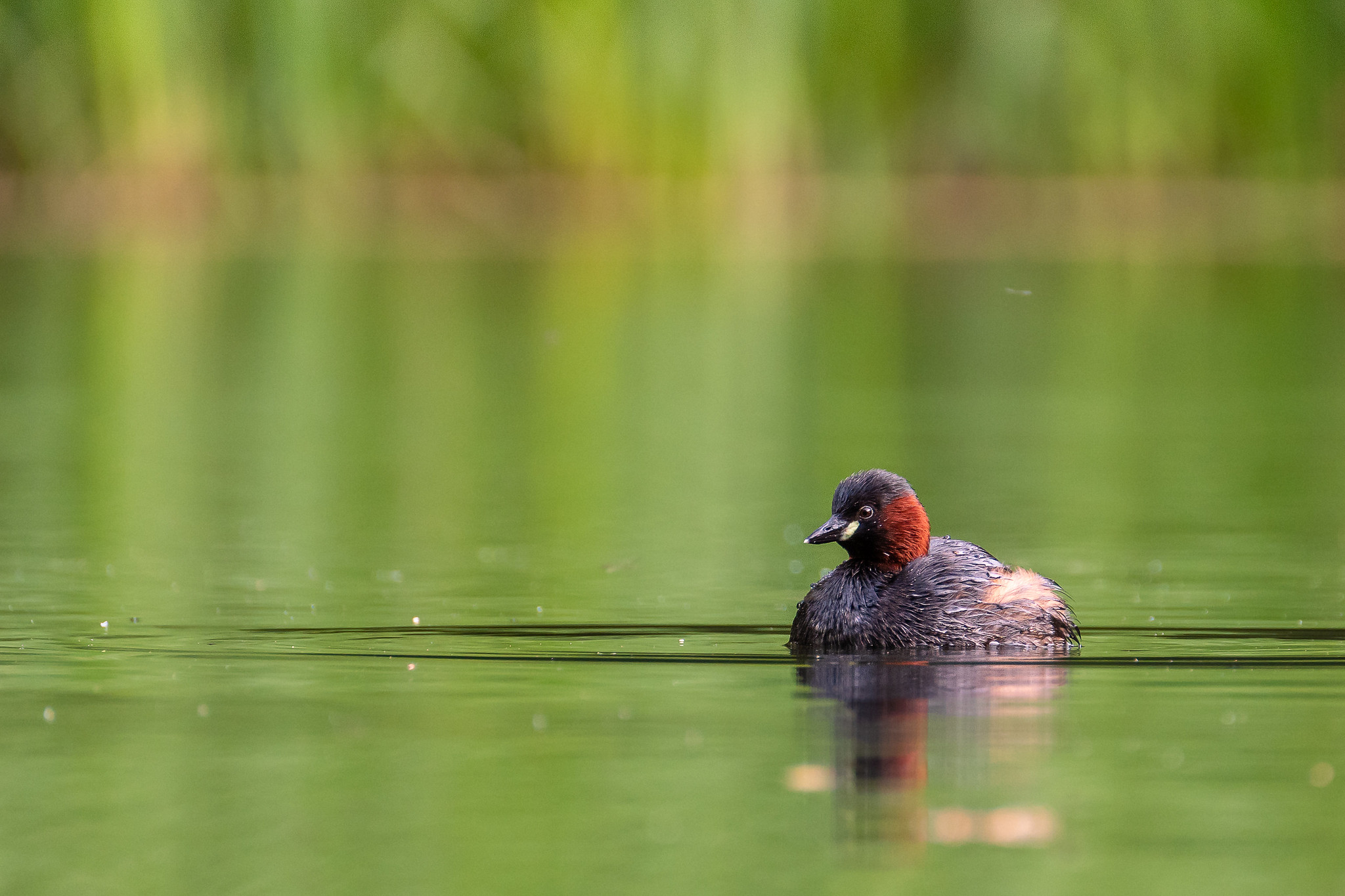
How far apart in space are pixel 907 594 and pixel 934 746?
1.78 meters

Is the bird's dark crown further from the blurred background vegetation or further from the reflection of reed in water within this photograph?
the blurred background vegetation

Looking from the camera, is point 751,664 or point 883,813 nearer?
point 883,813

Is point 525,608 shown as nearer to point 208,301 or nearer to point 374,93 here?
point 208,301

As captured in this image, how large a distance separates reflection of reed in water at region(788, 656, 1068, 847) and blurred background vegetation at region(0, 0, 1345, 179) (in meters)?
15.1

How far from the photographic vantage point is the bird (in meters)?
7.36

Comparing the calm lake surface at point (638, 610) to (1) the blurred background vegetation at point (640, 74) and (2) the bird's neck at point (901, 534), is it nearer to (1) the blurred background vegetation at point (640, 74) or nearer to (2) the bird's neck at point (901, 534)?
(2) the bird's neck at point (901, 534)

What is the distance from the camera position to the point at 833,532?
7590 millimetres

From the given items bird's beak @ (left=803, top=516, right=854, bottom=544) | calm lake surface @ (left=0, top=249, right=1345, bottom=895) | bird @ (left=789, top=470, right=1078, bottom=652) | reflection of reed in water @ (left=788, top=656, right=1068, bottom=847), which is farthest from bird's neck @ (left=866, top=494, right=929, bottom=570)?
reflection of reed in water @ (left=788, top=656, right=1068, bottom=847)

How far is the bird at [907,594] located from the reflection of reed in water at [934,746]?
16 centimetres

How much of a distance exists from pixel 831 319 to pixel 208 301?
4.74m

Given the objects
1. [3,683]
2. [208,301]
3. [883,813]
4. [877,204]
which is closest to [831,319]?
[208,301]

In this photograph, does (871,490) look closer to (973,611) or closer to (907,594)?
(907,594)

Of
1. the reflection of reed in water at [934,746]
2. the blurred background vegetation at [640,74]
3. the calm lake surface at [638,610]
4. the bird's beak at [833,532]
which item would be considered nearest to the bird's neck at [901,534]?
the bird's beak at [833,532]

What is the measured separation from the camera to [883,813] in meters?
5.15
